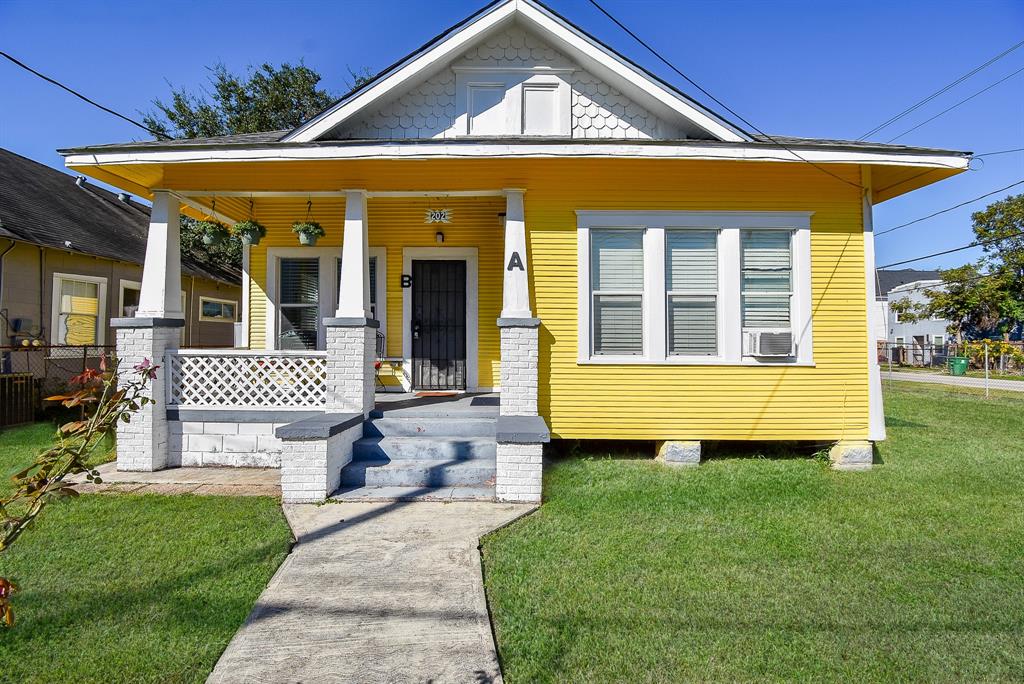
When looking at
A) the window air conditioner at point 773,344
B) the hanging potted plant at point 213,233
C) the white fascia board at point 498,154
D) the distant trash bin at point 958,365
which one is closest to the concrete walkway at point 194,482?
the hanging potted plant at point 213,233

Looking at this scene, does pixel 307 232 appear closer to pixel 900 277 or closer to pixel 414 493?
pixel 414 493

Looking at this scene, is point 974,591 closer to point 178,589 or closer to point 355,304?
point 178,589

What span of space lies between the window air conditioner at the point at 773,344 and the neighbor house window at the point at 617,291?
135cm

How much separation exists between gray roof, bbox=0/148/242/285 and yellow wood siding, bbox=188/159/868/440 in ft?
22.7

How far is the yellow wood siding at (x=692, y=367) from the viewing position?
20.2 ft

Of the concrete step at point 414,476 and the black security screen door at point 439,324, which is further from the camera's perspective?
the black security screen door at point 439,324

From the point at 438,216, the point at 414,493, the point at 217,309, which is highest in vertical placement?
the point at 438,216

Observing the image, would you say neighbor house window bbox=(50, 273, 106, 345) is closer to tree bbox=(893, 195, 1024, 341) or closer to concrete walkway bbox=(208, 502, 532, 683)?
concrete walkway bbox=(208, 502, 532, 683)

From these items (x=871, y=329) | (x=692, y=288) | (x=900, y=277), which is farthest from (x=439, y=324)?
(x=900, y=277)

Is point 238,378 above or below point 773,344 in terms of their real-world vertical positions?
below

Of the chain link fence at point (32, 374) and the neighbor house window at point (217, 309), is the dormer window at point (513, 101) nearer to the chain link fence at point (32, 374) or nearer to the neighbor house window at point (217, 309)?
the chain link fence at point (32, 374)

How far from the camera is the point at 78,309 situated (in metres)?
11.2

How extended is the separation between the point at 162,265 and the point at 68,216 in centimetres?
889

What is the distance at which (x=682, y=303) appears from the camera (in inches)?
246
